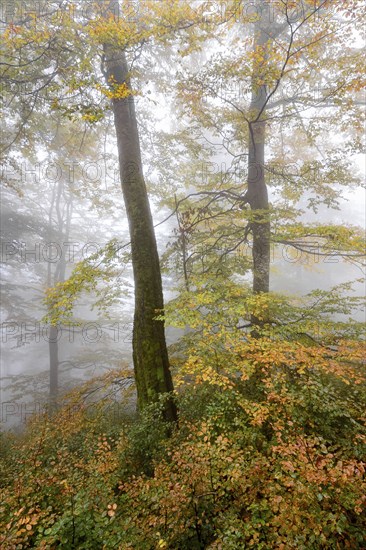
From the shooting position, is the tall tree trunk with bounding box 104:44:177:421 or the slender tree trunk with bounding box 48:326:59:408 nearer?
the tall tree trunk with bounding box 104:44:177:421

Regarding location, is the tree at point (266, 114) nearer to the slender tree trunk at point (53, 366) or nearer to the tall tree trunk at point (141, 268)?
the tall tree trunk at point (141, 268)

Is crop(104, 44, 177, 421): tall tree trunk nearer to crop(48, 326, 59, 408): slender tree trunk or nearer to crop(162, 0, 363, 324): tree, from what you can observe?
crop(162, 0, 363, 324): tree

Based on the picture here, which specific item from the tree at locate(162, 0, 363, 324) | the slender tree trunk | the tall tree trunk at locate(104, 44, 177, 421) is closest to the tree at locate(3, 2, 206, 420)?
the tall tree trunk at locate(104, 44, 177, 421)

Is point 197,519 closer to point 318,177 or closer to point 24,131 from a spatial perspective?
point 318,177

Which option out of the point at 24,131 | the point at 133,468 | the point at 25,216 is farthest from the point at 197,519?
the point at 25,216

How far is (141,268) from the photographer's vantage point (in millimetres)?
5664

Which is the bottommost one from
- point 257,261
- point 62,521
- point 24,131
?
point 62,521

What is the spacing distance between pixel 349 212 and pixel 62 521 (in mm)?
36658

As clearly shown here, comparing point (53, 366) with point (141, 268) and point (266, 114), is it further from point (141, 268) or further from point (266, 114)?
point (266, 114)

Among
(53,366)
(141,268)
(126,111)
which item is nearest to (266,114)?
(126,111)

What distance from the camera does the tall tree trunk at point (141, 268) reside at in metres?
5.23

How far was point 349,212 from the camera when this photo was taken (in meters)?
31.4

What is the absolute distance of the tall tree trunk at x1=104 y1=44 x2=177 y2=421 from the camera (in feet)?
17.2

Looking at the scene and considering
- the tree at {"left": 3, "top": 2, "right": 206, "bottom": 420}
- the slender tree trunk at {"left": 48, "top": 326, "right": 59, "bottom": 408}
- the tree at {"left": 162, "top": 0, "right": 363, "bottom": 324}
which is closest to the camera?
the tree at {"left": 3, "top": 2, "right": 206, "bottom": 420}
